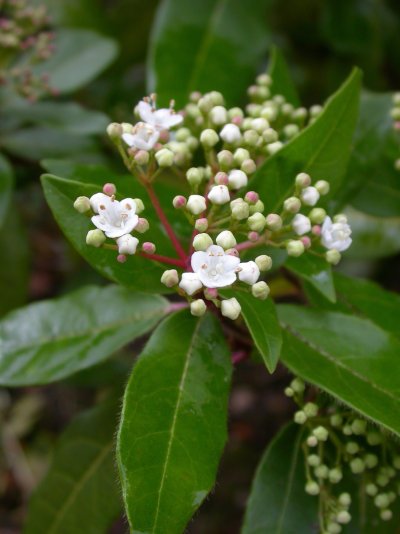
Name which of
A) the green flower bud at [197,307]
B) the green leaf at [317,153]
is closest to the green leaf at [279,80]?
the green leaf at [317,153]

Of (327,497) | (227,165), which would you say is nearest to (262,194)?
(227,165)

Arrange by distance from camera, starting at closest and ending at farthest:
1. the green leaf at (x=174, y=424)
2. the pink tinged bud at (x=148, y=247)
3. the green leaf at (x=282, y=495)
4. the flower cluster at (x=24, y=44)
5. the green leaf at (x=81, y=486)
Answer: the green leaf at (x=174, y=424) < the pink tinged bud at (x=148, y=247) < the green leaf at (x=282, y=495) < the green leaf at (x=81, y=486) < the flower cluster at (x=24, y=44)

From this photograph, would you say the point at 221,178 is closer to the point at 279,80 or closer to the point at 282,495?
the point at 279,80

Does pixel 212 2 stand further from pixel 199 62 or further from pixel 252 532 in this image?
pixel 252 532

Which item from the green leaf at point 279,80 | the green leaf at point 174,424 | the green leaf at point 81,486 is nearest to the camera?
the green leaf at point 174,424

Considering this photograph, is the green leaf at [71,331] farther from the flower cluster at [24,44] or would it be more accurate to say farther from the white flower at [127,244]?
the flower cluster at [24,44]

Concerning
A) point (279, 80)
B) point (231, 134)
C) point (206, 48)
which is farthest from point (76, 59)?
point (231, 134)

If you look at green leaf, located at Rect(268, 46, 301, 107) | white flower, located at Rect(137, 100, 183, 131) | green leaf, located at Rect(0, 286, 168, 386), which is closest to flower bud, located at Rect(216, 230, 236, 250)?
white flower, located at Rect(137, 100, 183, 131)
